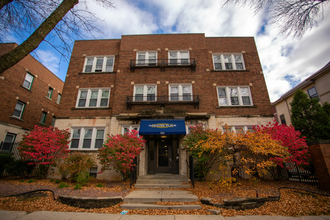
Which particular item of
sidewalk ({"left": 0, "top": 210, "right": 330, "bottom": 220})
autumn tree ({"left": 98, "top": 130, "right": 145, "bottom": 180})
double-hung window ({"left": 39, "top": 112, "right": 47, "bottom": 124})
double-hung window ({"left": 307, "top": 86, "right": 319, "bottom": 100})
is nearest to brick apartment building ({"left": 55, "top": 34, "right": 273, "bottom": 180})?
autumn tree ({"left": 98, "top": 130, "right": 145, "bottom": 180})

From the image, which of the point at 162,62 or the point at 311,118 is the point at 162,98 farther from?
the point at 311,118

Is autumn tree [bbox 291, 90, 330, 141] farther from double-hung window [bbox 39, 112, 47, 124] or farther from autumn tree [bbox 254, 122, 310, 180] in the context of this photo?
double-hung window [bbox 39, 112, 47, 124]

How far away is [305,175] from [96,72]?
16604mm

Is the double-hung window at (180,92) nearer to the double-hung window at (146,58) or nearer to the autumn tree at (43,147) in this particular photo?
the double-hung window at (146,58)

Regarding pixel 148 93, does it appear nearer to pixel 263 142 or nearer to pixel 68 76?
pixel 68 76

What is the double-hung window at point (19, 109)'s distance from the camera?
1484 cm

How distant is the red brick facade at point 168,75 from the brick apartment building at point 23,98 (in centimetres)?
617

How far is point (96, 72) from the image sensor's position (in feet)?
44.0

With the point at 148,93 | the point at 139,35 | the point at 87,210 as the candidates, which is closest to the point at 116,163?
the point at 87,210

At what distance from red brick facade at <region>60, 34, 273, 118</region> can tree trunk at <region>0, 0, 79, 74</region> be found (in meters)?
7.47

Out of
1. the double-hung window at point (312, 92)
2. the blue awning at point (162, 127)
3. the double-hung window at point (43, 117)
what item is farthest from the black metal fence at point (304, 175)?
the double-hung window at point (43, 117)

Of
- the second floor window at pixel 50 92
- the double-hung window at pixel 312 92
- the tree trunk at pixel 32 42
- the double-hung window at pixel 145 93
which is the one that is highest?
the second floor window at pixel 50 92

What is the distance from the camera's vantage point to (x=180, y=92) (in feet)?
40.4

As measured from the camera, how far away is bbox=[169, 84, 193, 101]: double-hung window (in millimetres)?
12102
